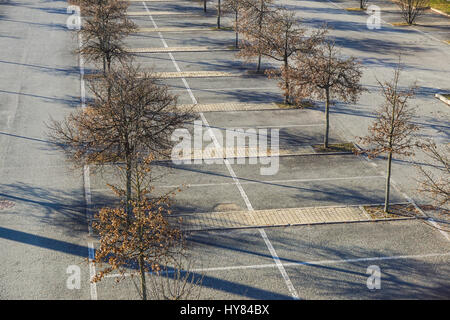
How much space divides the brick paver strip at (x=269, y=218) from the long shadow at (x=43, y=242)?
3773 millimetres

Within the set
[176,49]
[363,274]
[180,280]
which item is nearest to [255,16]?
[176,49]

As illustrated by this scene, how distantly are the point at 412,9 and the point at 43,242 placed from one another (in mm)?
46259

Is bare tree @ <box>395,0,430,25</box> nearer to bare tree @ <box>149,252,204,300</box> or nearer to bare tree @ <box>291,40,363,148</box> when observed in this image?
bare tree @ <box>291,40,363,148</box>

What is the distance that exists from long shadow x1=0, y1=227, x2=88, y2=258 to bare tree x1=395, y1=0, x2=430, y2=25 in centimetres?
4258

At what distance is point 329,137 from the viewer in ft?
94.4

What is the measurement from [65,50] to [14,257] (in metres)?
27.6

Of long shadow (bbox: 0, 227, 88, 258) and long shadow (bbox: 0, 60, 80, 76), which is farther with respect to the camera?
long shadow (bbox: 0, 60, 80, 76)

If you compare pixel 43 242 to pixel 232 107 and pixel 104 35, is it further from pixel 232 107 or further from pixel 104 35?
pixel 104 35

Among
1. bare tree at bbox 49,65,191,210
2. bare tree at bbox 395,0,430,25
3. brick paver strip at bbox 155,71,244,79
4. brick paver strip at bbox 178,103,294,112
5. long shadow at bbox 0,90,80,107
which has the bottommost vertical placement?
brick paver strip at bbox 178,103,294,112

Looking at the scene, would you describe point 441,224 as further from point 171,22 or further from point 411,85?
point 171,22

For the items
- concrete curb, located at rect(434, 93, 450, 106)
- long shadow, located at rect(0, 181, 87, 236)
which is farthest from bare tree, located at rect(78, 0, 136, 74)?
concrete curb, located at rect(434, 93, 450, 106)

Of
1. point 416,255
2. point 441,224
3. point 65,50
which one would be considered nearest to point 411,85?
point 441,224

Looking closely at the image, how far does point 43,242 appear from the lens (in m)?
19.8

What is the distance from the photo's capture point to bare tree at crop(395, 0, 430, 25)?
52625 mm
